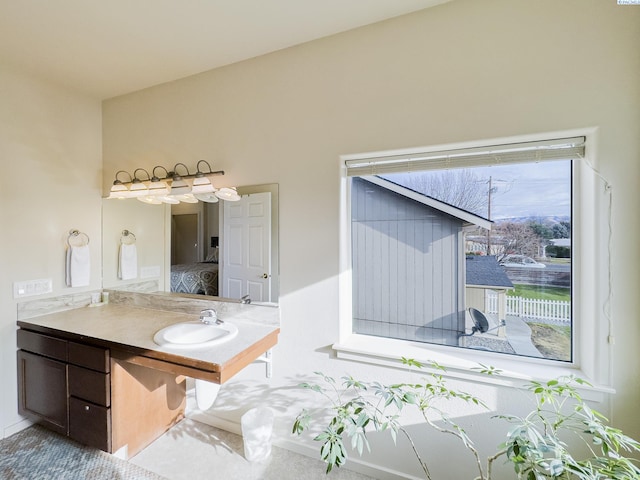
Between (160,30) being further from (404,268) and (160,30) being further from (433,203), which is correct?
(404,268)

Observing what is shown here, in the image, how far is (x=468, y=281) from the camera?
1.67m

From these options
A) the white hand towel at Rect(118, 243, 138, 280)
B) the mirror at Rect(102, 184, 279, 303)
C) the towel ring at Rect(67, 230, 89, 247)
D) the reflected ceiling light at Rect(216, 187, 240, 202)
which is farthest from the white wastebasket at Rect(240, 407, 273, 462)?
the towel ring at Rect(67, 230, 89, 247)

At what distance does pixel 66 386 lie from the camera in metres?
1.83

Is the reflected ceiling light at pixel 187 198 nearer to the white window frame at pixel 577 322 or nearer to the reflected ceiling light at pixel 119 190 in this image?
the reflected ceiling light at pixel 119 190

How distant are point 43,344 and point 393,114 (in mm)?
2666

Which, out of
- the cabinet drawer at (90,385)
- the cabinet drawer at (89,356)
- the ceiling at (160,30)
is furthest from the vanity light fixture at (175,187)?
the cabinet drawer at (90,385)

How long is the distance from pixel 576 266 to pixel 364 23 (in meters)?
1.73

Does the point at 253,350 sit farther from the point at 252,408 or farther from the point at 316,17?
the point at 316,17

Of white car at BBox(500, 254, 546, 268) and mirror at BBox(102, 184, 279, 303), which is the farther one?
mirror at BBox(102, 184, 279, 303)

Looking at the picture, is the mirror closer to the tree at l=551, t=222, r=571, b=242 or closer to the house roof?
the house roof

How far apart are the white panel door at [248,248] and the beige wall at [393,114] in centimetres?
13

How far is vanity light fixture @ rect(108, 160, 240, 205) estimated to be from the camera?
200 centimetres

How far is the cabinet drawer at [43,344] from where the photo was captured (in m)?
1.84

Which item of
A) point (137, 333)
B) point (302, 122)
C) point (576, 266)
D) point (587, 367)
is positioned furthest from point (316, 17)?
point (587, 367)
